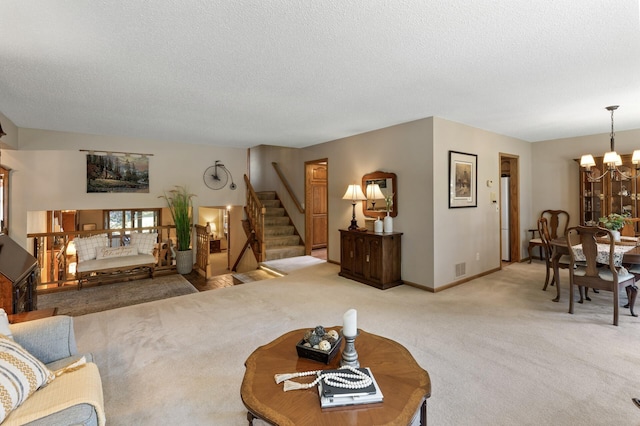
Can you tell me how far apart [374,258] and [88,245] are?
15.2 ft

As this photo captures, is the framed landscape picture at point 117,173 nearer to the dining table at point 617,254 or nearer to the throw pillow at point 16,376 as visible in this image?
the throw pillow at point 16,376

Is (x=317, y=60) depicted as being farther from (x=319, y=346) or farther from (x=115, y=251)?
(x=115, y=251)

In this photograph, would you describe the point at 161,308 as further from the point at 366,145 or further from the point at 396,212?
the point at 366,145

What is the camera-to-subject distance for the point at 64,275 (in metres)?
5.01

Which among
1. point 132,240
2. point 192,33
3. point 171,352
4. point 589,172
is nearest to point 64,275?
point 132,240

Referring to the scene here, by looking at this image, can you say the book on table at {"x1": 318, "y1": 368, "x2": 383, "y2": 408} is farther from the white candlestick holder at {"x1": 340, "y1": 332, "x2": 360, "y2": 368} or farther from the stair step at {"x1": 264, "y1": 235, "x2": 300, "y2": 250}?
the stair step at {"x1": 264, "y1": 235, "x2": 300, "y2": 250}

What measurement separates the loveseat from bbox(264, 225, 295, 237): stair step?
16.5 ft

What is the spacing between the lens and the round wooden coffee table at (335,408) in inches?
47.8

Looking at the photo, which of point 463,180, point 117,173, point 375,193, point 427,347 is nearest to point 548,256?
point 463,180

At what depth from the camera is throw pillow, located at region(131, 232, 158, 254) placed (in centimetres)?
555

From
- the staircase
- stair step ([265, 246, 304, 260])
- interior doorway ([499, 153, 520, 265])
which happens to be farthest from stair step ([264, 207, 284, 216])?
interior doorway ([499, 153, 520, 265])

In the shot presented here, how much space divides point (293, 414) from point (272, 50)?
2259 millimetres

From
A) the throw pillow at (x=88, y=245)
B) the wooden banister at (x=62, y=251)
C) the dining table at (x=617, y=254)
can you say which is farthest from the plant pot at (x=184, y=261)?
the dining table at (x=617, y=254)

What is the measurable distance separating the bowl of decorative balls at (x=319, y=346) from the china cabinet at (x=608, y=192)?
5.55m
